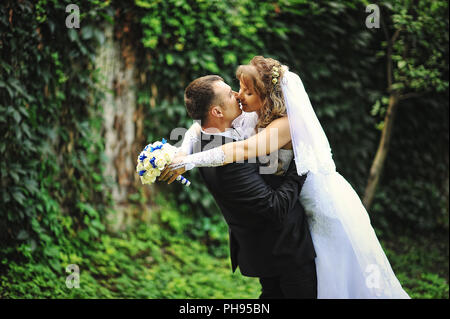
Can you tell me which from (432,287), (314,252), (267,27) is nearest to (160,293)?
(314,252)

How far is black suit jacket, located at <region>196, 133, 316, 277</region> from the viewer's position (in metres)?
2.12

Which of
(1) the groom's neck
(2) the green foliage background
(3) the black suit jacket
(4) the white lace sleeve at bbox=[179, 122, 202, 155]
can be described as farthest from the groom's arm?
(2) the green foliage background

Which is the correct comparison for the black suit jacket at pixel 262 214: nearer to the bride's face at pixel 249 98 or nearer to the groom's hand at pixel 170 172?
the groom's hand at pixel 170 172

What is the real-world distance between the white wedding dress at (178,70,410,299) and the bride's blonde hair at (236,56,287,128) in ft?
0.14

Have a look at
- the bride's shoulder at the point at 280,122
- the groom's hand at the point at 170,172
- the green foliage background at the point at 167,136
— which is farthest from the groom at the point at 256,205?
the green foliage background at the point at 167,136

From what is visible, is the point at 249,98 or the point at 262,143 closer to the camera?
the point at 262,143

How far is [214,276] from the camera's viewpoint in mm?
4352

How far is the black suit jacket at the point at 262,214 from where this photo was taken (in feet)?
6.96

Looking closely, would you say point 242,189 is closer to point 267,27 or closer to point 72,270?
point 72,270

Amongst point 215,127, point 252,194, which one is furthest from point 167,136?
point 252,194

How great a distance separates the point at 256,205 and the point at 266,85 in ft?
2.09

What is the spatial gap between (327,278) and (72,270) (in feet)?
8.07

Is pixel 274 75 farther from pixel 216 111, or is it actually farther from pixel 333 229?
pixel 333 229

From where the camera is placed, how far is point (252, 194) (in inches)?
83.0
